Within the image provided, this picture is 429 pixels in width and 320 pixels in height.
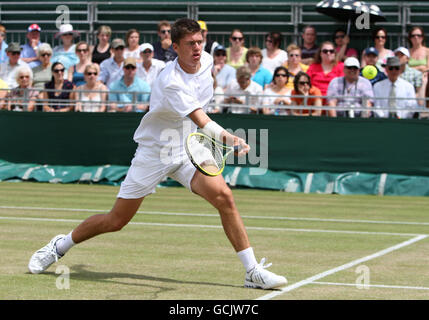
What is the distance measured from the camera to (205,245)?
988cm

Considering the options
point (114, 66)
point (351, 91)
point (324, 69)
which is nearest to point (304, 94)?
point (351, 91)

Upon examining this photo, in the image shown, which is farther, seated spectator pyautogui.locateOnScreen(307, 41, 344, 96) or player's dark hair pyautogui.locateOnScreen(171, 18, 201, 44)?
seated spectator pyautogui.locateOnScreen(307, 41, 344, 96)

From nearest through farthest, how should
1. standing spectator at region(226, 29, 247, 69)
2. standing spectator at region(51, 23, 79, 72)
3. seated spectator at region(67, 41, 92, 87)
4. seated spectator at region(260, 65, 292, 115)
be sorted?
seated spectator at region(260, 65, 292, 115)
standing spectator at region(226, 29, 247, 69)
seated spectator at region(67, 41, 92, 87)
standing spectator at region(51, 23, 79, 72)

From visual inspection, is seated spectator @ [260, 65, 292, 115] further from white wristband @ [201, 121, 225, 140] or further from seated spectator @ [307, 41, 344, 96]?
white wristband @ [201, 121, 225, 140]

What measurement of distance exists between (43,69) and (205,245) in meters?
10.5

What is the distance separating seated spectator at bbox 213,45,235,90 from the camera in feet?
58.3

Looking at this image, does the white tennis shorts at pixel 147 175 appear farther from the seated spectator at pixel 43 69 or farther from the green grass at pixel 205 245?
the seated spectator at pixel 43 69

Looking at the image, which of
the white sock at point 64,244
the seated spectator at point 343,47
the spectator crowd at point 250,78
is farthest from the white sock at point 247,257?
the seated spectator at point 343,47

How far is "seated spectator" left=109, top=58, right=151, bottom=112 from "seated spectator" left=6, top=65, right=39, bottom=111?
1.57m

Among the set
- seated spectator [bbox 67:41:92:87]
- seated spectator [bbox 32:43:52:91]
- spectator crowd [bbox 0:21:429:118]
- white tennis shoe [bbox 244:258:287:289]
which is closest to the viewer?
white tennis shoe [bbox 244:258:287:289]

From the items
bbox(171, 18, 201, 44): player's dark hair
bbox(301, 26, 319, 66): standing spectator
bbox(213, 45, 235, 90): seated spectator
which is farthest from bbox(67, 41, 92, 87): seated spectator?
bbox(171, 18, 201, 44): player's dark hair

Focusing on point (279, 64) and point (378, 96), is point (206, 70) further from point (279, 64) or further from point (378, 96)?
point (279, 64)

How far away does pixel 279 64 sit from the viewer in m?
18.8
